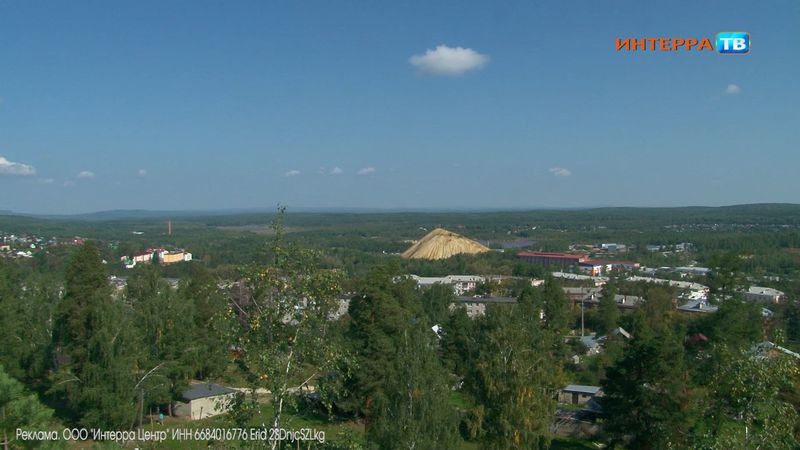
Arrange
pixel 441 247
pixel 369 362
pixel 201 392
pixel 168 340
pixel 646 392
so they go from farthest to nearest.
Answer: pixel 441 247, pixel 201 392, pixel 168 340, pixel 369 362, pixel 646 392

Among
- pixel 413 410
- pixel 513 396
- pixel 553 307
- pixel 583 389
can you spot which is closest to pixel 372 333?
pixel 513 396

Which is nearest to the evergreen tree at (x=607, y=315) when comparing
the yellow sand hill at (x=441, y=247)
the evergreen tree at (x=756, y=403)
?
the evergreen tree at (x=756, y=403)

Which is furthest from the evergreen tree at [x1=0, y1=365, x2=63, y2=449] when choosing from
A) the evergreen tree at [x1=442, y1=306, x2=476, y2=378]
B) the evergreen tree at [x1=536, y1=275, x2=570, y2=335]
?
the evergreen tree at [x1=536, y1=275, x2=570, y2=335]

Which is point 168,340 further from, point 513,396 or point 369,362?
point 513,396

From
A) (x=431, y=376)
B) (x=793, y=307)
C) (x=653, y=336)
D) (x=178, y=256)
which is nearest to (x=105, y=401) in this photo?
(x=431, y=376)

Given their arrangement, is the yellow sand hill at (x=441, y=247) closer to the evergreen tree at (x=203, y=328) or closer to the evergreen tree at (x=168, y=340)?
the evergreen tree at (x=203, y=328)

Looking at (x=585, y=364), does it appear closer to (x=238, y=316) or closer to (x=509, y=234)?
(x=238, y=316)

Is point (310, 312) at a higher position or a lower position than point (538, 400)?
higher
